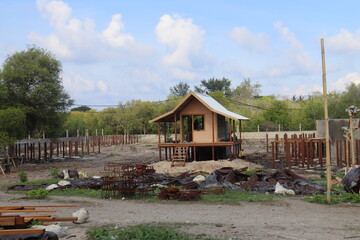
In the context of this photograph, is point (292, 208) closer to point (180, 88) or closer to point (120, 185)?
point (120, 185)

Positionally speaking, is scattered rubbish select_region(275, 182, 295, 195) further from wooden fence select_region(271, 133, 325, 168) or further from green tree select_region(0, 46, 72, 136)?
green tree select_region(0, 46, 72, 136)

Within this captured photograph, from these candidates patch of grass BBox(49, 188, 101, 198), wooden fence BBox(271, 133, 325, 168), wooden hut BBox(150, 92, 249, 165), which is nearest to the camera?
patch of grass BBox(49, 188, 101, 198)

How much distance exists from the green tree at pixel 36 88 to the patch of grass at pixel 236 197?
21385 mm

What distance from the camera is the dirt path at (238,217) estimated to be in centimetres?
880

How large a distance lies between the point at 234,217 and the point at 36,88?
84.0 feet

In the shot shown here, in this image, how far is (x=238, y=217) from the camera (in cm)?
1084

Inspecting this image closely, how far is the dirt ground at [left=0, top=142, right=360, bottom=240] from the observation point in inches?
346

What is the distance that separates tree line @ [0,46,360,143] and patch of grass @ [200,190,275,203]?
1707 centimetres

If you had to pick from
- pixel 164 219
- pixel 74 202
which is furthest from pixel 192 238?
pixel 74 202

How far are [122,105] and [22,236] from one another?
7580cm

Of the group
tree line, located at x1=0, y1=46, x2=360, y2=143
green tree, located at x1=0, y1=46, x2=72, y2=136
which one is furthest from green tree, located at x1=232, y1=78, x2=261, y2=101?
green tree, located at x1=0, y1=46, x2=72, y2=136

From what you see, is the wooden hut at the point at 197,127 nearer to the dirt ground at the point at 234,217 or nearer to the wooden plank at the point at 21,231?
the dirt ground at the point at 234,217

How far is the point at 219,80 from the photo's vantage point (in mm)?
94688

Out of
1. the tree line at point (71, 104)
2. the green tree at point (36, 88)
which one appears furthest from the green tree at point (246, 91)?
the green tree at point (36, 88)
